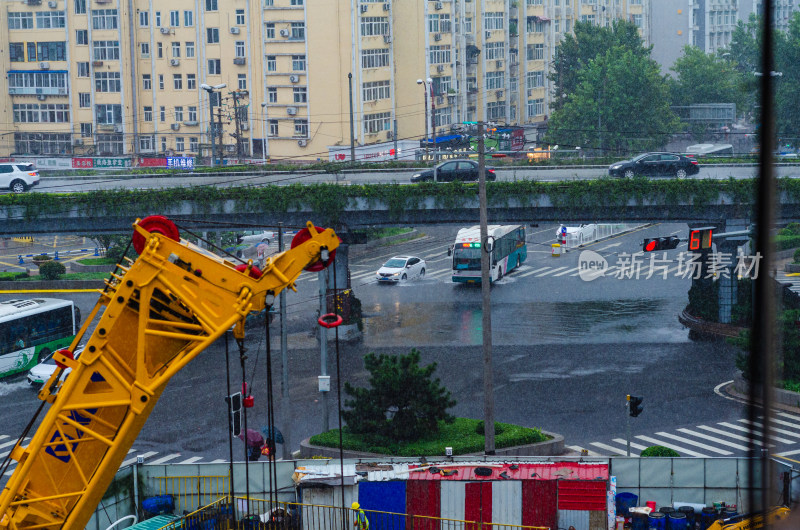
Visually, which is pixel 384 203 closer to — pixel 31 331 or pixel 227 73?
pixel 31 331

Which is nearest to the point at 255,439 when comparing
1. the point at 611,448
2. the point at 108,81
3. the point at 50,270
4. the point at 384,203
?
the point at 611,448

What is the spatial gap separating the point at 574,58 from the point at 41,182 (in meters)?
47.6

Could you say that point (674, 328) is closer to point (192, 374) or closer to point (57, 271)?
point (192, 374)

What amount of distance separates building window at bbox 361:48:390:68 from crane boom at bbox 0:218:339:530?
5706 centimetres

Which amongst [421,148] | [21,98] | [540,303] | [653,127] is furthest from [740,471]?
[21,98]

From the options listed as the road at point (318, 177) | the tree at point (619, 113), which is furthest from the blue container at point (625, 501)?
the tree at point (619, 113)

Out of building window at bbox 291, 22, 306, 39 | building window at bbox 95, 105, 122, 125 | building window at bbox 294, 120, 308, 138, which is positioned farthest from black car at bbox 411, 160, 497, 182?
building window at bbox 95, 105, 122, 125

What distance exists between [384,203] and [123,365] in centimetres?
2500

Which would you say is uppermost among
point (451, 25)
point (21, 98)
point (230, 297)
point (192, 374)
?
point (451, 25)

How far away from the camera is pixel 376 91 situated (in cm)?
6962

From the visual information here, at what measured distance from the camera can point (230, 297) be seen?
12281 mm

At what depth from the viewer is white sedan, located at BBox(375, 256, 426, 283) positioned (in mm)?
48375

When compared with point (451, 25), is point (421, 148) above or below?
below

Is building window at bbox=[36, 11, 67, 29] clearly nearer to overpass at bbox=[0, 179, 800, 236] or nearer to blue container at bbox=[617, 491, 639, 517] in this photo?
overpass at bbox=[0, 179, 800, 236]
